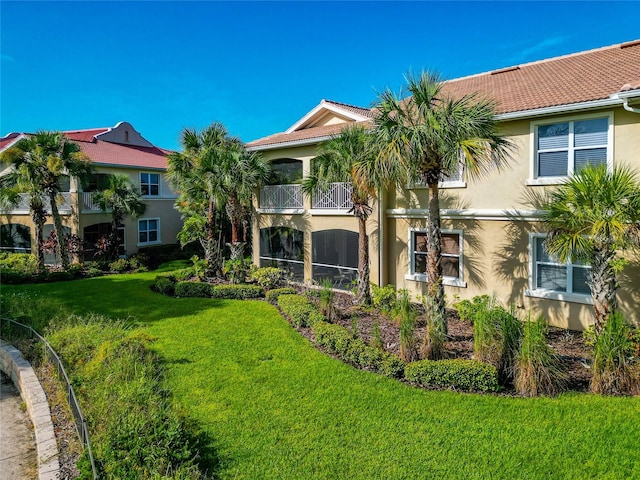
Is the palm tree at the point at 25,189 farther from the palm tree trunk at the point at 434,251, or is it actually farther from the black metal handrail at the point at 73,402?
the palm tree trunk at the point at 434,251

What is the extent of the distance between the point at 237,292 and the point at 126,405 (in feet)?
32.7

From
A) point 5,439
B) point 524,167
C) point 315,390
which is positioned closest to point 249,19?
point 524,167

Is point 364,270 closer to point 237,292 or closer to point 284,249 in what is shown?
point 237,292

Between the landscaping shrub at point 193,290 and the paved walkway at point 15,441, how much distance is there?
817 centimetres

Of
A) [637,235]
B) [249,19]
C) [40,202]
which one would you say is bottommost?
[637,235]

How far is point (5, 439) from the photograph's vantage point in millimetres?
7047

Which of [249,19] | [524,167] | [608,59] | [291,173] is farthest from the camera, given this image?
[291,173]

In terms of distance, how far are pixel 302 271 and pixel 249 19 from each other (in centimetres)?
1068

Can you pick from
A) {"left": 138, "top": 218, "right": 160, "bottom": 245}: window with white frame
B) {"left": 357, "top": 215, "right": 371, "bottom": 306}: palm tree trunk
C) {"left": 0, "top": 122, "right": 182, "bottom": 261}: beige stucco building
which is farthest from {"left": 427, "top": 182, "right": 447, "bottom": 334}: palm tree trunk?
{"left": 138, "top": 218, "right": 160, "bottom": 245}: window with white frame

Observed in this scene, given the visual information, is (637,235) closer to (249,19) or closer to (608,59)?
(608,59)

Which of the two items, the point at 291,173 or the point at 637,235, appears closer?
the point at 637,235

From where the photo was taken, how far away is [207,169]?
59.5 ft

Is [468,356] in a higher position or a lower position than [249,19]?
lower

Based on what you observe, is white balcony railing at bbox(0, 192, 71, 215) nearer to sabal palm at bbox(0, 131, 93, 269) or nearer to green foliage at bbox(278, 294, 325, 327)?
sabal palm at bbox(0, 131, 93, 269)
